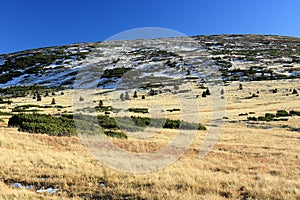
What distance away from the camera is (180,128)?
83.5 feet

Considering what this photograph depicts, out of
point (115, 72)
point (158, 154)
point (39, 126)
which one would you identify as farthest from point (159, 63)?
point (158, 154)

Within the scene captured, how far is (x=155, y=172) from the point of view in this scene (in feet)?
35.1

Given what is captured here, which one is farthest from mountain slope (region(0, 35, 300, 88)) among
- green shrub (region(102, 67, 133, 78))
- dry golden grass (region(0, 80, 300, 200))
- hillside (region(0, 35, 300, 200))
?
dry golden grass (region(0, 80, 300, 200))

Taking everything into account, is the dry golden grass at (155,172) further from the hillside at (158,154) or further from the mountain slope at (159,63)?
the mountain slope at (159,63)

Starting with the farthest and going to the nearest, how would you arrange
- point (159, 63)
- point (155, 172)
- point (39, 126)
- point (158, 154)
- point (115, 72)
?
1. point (159, 63)
2. point (115, 72)
3. point (39, 126)
4. point (158, 154)
5. point (155, 172)

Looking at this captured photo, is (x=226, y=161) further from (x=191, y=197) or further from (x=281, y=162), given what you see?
(x=191, y=197)

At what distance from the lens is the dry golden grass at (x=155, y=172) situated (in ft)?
27.3

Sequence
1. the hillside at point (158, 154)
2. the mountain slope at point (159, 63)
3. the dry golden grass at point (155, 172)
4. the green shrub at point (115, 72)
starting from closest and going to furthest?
the dry golden grass at point (155, 172), the hillside at point (158, 154), the mountain slope at point (159, 63), the green shrub at point (115, 72)

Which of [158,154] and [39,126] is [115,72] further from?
[158,154]

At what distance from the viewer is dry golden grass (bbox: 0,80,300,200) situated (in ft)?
27.3

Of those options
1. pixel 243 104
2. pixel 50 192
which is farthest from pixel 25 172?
pixel 243 104

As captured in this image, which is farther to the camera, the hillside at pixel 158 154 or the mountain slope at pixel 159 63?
the mountain slope at pixel 159 63

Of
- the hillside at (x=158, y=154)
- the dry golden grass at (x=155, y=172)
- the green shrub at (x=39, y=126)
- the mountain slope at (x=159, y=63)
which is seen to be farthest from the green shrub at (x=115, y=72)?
the dry golden grass at (x=155, y=172)

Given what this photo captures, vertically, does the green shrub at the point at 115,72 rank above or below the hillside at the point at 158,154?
above
